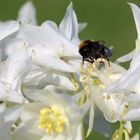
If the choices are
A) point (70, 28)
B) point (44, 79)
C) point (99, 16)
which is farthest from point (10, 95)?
point (99, 16)

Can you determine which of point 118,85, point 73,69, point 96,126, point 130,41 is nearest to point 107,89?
point 118,85

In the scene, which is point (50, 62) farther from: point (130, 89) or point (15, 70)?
point (130, 89)

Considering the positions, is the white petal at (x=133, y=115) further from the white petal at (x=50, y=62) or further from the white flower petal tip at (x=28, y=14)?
the white flower petal tip at (x=28, y=14)

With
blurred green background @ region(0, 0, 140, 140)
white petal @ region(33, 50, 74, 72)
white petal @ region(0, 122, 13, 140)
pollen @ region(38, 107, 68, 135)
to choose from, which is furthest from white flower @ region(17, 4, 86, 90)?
blurred green background @ region(0, 0, 140, 140)

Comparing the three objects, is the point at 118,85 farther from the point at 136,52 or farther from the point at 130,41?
the point at 130,41

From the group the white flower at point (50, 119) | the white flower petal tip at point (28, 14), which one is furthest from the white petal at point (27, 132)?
the white flower petal tip at point (28, 14)

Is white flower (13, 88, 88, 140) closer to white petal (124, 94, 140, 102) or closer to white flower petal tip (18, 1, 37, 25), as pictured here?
white petal (124, 94, 140, 102)
